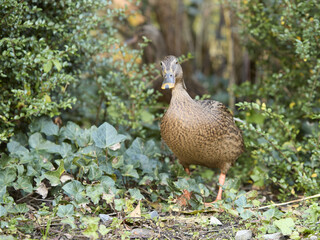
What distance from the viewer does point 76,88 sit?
477 cm

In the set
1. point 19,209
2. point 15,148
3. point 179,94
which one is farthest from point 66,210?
point 179,94

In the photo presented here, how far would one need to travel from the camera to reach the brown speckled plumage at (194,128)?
11.8 ft

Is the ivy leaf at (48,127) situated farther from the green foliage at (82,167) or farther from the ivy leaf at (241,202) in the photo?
the ivy leaf at (241,202)

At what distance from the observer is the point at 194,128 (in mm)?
3600

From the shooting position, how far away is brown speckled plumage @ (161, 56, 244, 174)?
11.8ft

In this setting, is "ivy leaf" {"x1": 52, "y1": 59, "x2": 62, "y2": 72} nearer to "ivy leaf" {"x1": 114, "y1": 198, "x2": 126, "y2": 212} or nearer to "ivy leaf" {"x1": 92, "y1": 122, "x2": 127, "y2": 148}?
"ivy leaf" {"x1": 92, "y1": 122, "x2": 127, "y2": 148}

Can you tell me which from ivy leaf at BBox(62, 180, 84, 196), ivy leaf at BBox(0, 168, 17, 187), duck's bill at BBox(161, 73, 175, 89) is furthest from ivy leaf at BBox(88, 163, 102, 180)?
duck's bill at BBox(161, 73, 175, 89)

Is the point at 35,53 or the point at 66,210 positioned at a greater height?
the point at 35,53

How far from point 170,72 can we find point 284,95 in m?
2.04

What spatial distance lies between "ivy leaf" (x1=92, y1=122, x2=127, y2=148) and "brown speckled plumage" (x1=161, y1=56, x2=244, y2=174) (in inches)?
17.1

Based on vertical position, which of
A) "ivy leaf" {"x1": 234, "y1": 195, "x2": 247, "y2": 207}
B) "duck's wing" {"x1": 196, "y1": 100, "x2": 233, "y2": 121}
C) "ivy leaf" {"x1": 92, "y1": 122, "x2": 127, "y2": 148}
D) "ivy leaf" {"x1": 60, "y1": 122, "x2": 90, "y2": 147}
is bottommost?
"ivy leaf" {"x1": 234, "y1": 195, "x2": 247, "y2": 207}

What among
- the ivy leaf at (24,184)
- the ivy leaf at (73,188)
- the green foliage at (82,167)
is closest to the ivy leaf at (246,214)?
the green foliage at (82,167)

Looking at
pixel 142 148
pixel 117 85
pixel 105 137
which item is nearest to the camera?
pixel 105 137

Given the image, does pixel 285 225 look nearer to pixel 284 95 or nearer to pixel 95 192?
pixel 95 192
